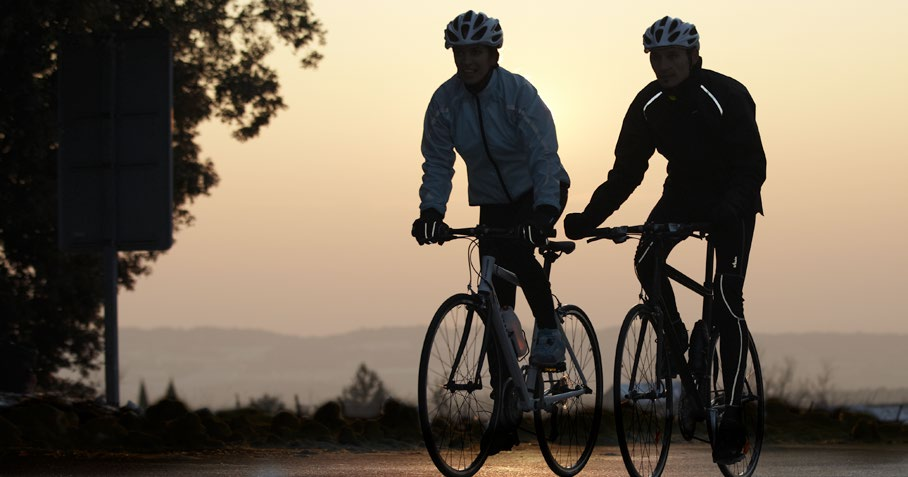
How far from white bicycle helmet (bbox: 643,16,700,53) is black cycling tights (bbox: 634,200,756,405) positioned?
2.86 ft

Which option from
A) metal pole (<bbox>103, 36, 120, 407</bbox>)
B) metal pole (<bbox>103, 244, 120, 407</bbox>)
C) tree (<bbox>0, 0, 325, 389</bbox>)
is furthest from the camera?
tree (<bbox>0, 0, 325, 389</bbox>)

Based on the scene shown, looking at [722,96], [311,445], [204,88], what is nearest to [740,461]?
[722,96]

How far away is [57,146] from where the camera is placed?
66.6ft

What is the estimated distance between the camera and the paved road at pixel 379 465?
27.9 feet

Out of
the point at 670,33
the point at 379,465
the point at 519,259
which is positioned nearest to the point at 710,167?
the point at 670,33

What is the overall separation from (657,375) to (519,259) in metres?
0.93

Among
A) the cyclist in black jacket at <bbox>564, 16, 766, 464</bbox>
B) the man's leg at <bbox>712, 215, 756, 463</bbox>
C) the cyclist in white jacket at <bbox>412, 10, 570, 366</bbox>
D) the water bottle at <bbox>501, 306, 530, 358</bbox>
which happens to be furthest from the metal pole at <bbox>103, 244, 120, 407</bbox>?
the man's leg at <bbox>712, 215, 756, 463</bbox>

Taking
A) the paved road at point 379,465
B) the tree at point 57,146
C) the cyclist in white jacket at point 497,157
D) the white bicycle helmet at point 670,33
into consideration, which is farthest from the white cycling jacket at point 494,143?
the tree at point 57,146

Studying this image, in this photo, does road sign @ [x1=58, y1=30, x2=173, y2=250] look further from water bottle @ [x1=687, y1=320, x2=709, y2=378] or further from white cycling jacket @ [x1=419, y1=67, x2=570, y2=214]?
water bottle @ [x1=687, y1=320, x2=709, y2=378]

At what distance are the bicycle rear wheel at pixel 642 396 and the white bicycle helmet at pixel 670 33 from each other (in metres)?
1.34

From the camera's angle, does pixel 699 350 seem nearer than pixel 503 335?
No

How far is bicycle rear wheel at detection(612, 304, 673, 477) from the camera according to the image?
24.3 feet

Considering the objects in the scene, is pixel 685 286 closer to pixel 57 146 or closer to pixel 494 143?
pixel 494 143

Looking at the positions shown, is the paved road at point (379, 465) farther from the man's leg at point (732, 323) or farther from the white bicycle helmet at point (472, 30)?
the white bicycle helmet at point (472, 30)
